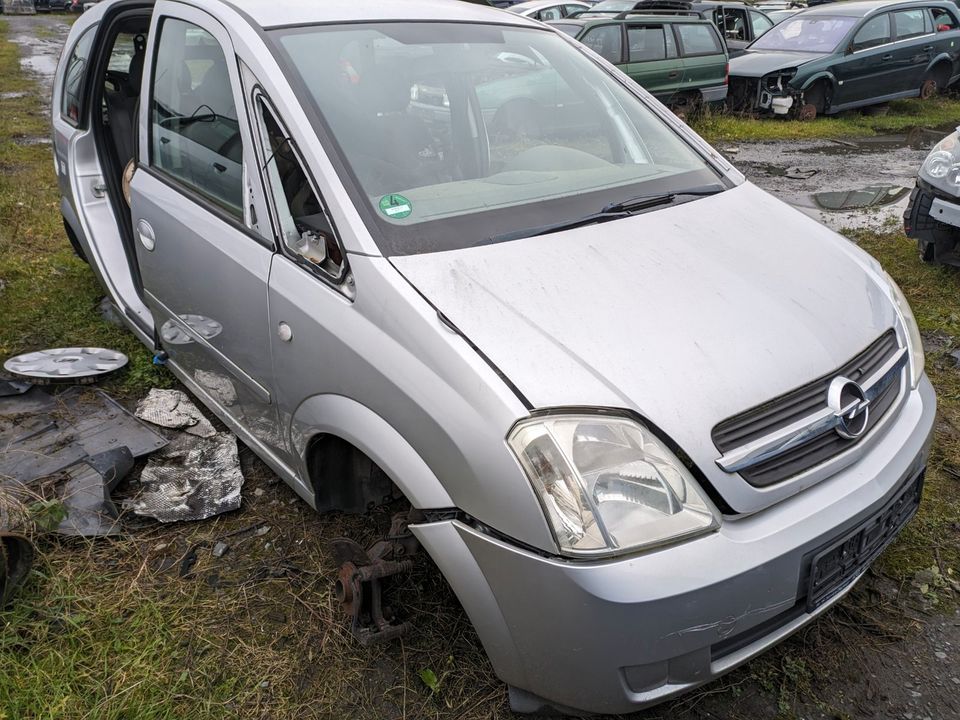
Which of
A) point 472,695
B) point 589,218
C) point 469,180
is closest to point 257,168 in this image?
point 469,180

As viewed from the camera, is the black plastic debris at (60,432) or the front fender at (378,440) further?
the black plastic debris at (60,432)

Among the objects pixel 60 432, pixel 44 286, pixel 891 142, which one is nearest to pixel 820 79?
pixel 891 142

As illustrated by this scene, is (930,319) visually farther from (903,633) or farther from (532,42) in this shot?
(532,42)

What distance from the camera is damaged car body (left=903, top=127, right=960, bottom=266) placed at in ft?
15.1

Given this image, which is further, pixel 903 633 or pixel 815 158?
pixel 815 158

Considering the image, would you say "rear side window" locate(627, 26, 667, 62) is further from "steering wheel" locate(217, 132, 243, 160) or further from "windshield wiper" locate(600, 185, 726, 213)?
"steering wheel" locate(217, 132, 243, 160)

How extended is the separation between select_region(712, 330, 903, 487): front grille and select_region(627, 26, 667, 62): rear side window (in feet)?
28.9

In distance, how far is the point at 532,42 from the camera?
9.86ft

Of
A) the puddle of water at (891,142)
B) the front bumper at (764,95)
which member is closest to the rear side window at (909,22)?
the puddle of water at (891,142)

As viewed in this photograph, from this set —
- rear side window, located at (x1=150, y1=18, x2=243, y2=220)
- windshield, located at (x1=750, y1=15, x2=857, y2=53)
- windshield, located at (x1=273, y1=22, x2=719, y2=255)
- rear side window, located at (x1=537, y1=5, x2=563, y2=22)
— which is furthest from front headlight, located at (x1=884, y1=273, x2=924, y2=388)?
rear side window, located at (x1=537, y1=5, x2=563, y2=22)

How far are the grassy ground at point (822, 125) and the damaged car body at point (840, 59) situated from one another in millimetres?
230

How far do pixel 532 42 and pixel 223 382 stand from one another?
1.76 meters

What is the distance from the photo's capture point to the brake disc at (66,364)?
11.6 ft

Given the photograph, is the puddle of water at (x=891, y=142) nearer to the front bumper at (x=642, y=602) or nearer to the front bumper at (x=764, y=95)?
the front bumper at (x=764, y=95)
